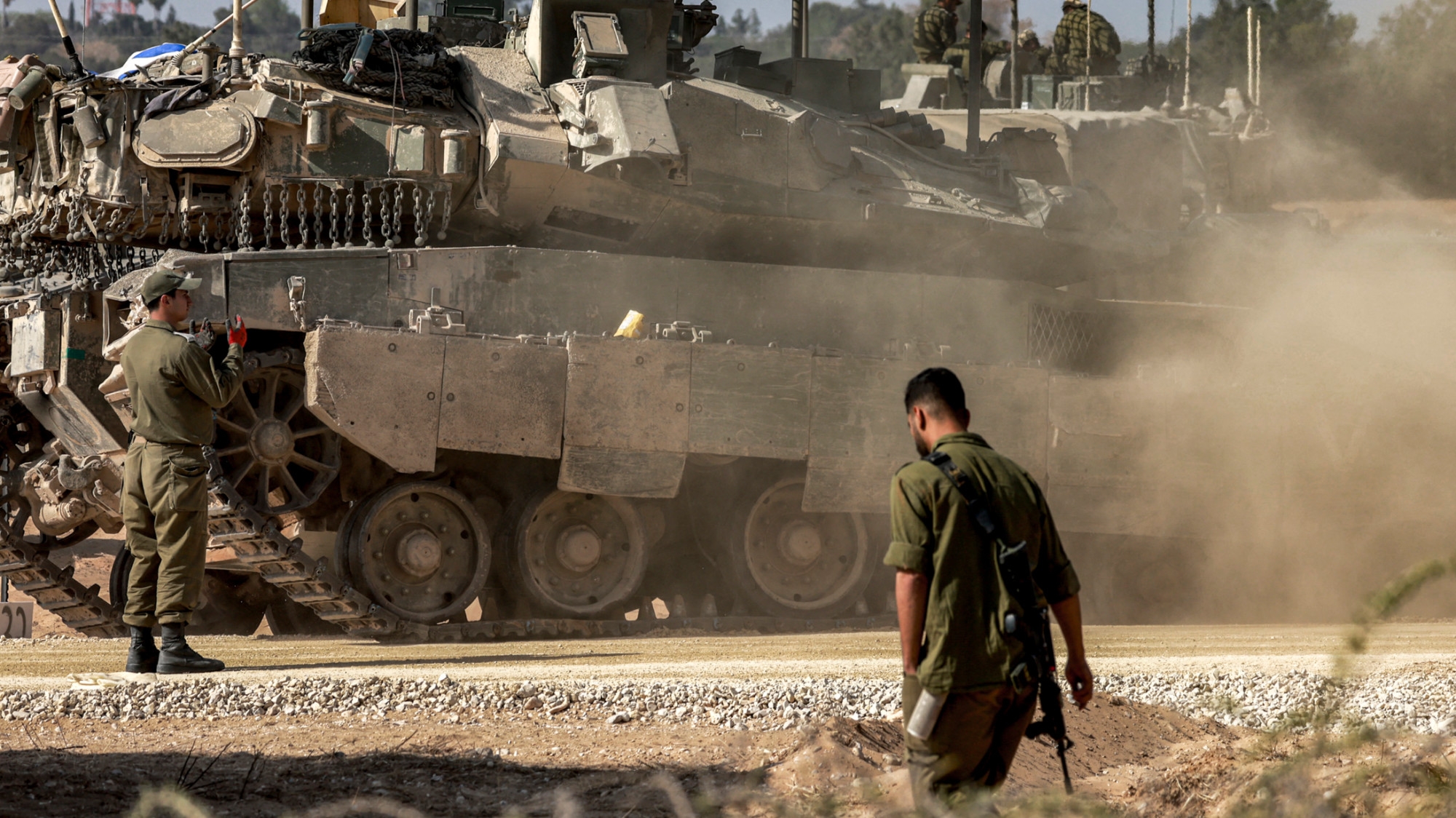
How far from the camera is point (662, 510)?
477 inches

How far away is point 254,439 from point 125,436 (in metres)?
1.22

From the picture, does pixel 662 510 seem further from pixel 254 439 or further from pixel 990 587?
pixel 990 587

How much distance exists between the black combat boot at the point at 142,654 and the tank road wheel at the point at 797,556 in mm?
4952

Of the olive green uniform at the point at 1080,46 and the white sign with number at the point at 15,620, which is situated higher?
the olive green uniform at the point at 1080,46

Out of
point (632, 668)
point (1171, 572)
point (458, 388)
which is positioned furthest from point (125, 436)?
point (1171, 572)

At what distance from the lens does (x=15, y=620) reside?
1312cm

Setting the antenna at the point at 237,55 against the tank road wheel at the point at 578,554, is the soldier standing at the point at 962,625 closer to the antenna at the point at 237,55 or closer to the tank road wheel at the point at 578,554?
the tank road wheel at the point at 578,554

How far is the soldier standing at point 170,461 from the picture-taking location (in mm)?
7672

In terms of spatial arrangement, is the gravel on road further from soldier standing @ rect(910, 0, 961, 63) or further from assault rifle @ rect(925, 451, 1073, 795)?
soldier standing @ rect(910, 0, 961, 63)

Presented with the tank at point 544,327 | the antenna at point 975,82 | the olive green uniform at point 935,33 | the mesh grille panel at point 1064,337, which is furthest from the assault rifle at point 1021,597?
the olive green uniform at point 935,33

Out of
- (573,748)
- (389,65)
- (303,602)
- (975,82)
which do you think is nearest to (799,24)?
(975,82)

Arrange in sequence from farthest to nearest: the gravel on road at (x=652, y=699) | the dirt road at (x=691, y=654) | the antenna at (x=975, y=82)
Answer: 1. the antenna at (x=975, y=82)
2. the dirt road at (x=691, y=654)
3. the gravel on road at (x=652, y=699)

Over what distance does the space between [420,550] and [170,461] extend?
328 cm

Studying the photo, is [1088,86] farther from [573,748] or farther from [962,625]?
[962,625]
